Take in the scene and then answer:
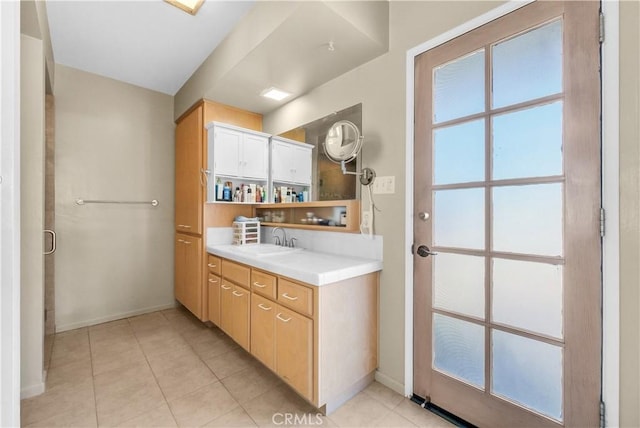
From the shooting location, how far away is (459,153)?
60.1 inches

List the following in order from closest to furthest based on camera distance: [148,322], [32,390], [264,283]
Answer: [32,390] → [264,283] → [148,322]

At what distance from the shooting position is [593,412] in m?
1.12

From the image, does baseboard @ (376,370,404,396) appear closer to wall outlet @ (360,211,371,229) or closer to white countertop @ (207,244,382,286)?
white countertop @ (207,244,382,286)

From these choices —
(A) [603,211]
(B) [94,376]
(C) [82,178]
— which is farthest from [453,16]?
(C) [82,178]

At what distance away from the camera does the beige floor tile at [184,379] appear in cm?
176

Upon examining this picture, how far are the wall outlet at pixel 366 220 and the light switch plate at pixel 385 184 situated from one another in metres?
0.16

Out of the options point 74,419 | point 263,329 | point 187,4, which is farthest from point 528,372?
point 187,4

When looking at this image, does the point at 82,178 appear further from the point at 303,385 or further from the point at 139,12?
the point at 303,385

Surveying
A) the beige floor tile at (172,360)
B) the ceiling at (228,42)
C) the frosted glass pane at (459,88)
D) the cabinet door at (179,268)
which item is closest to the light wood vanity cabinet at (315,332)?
the beige floor tile at (172,360)

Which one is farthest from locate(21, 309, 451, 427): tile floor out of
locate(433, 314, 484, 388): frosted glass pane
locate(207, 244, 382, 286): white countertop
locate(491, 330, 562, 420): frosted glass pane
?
locate(207, 244, 382, 286): white countertop

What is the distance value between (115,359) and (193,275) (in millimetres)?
868

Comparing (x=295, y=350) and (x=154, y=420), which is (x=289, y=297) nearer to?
(x=295, y=350)

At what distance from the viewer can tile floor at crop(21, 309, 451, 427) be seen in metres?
1.52

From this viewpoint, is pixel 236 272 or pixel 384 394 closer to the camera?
pixel 384 394
